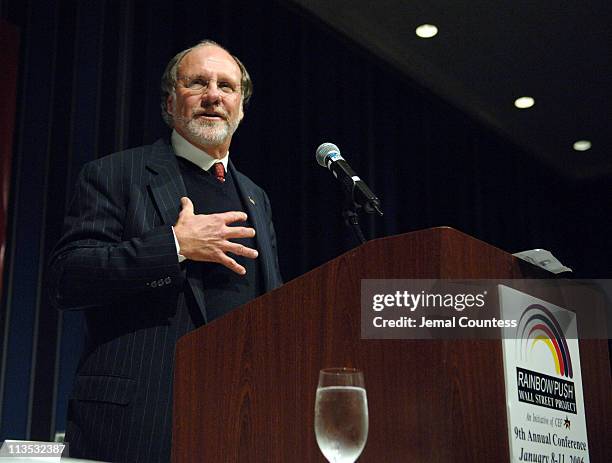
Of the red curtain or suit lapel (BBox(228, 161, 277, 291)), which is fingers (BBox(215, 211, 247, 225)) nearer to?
suit lapel (BBox(228, 161, 277, 291))

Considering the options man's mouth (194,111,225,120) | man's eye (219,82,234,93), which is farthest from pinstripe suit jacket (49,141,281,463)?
man's eye (219,82,234,93)

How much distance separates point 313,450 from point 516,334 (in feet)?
0.95

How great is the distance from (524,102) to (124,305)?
13.6 feet

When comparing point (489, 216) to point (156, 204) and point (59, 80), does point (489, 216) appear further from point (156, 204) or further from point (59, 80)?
point (156, 204)

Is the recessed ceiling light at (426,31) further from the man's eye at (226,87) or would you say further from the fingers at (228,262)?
the fingers at (228,262)

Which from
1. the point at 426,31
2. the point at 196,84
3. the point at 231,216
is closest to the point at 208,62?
the point at 196,84

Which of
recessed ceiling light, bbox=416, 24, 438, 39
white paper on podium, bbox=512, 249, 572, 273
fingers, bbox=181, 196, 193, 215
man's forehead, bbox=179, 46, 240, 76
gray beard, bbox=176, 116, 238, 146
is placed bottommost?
white paper on podium, bbox=512, 249, 572, 273

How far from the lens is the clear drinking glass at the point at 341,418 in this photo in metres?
0.87

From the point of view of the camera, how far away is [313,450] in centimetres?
106

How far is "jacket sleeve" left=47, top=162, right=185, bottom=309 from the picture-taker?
5.08 feet

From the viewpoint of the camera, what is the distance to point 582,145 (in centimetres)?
602

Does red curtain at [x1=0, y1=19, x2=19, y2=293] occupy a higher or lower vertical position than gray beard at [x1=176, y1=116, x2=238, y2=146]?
higher

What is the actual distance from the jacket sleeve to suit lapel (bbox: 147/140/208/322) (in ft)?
0.18

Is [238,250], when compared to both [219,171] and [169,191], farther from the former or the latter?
[219,171]
